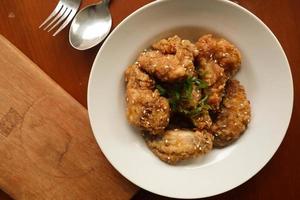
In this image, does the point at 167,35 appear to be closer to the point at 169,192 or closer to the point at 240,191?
the point at 169,192

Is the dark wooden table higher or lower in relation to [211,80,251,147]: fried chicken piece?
higher

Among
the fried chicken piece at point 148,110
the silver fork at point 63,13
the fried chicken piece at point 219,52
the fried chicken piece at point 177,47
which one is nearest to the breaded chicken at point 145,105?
the fried chicken piece at point 148,110

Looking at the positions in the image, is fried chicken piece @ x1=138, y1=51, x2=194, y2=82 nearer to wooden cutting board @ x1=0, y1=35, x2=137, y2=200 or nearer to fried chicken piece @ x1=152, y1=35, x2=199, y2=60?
fried chicken piece @ x1=152, y1=35, x2=199, y2=60

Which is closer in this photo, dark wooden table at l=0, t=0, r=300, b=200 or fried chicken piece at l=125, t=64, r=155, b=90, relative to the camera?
fried chicken piece at l=125, t=64, r=155, b=90

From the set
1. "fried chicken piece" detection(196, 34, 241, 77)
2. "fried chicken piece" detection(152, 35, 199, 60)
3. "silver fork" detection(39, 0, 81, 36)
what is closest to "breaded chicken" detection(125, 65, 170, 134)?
"fried chicken piece" detection(152, 35, 199, 60)

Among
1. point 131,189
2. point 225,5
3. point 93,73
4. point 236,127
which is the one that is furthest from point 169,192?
point 225,5

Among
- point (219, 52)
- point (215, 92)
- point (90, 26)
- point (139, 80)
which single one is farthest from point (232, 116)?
point (90, 26)
